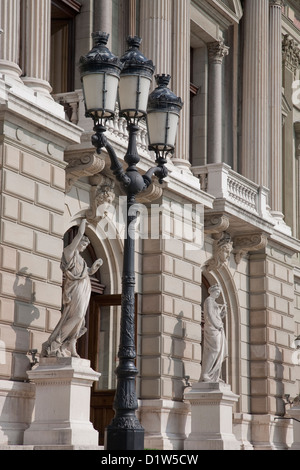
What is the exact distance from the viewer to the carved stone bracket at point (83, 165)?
21141 millimetres

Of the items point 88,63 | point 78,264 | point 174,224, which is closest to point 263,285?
point 174,224

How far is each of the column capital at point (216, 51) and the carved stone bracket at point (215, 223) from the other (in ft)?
20.5

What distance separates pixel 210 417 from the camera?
77.5 feet

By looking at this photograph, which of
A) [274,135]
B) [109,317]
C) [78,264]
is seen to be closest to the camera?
[78,264]

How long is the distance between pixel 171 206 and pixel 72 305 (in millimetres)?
6114

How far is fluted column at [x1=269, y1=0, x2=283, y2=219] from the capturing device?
1252 inches

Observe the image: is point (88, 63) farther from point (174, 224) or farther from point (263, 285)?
point (263, 285)

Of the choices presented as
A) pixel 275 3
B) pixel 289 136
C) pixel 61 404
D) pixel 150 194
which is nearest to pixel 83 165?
pixel 150 194

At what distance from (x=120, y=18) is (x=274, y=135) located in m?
7.88

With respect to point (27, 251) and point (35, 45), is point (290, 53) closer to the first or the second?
point (35, 45)

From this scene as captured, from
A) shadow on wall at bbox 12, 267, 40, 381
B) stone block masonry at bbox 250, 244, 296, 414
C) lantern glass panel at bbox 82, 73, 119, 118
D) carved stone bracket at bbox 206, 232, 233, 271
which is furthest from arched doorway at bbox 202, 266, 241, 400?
lantern glass panel at bbox 82, 73, 119, 118

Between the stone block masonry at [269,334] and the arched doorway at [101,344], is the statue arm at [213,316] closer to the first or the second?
the arched doorway at [101,344]

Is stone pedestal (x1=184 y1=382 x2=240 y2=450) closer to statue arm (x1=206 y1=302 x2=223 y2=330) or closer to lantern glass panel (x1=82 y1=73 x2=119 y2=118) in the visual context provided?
statue arm (x1=206 y1=302 x2=223 y2=330)

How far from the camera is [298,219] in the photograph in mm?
37594
